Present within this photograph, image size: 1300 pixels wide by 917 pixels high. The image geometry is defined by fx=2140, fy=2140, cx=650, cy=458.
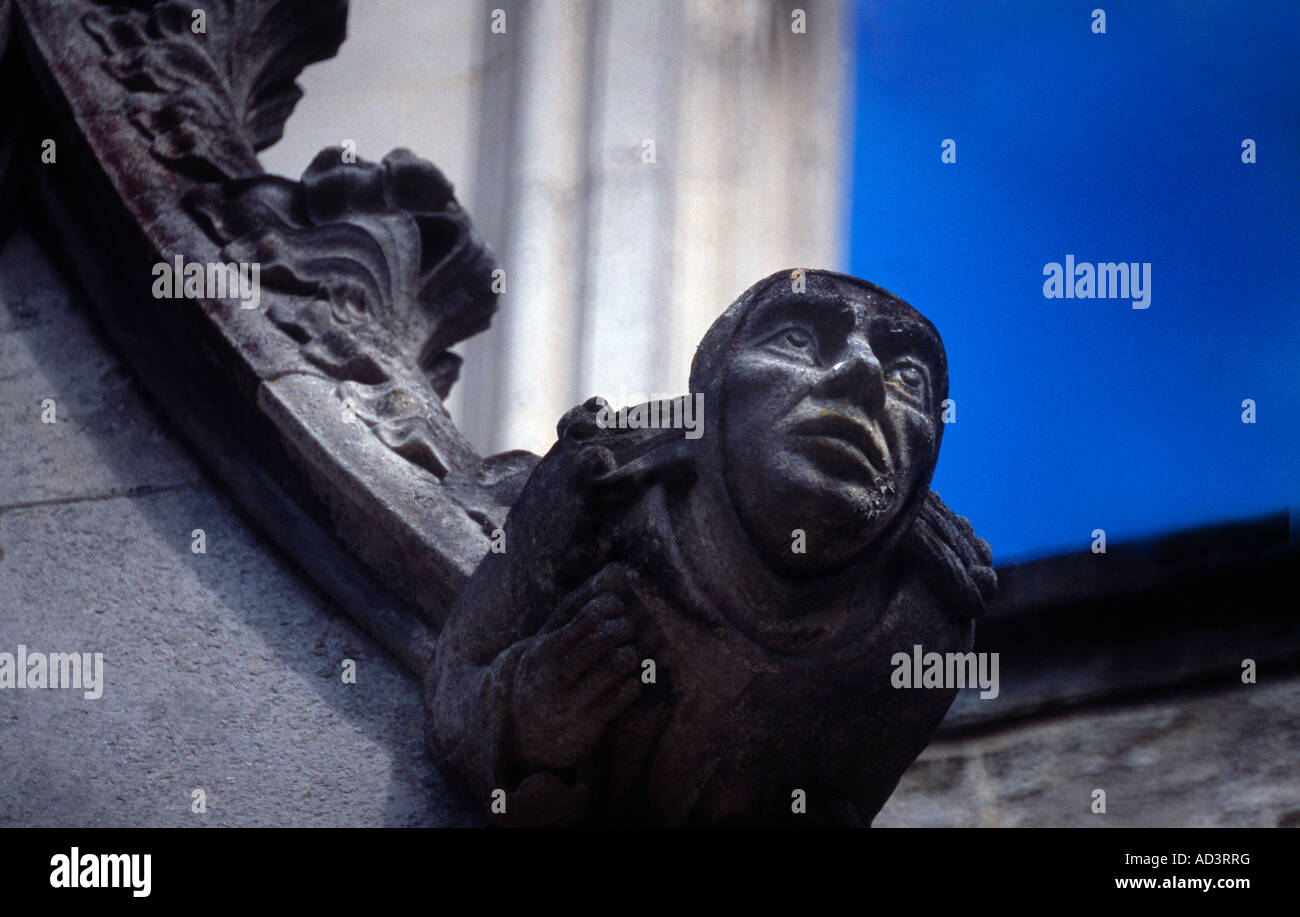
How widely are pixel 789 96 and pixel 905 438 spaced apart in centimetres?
401

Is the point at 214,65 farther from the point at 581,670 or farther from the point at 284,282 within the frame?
the point at 581,670

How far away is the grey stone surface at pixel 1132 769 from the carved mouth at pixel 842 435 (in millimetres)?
1262

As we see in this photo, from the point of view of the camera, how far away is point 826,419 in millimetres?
2260

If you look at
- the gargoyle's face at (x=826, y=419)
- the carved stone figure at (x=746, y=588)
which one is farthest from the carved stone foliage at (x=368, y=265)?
the gargoyle's face at (x=826, y=419)

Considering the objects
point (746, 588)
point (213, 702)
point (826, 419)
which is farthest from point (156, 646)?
point (826, 419)

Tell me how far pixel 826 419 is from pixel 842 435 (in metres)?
0.02

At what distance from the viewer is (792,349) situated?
2.36 metres

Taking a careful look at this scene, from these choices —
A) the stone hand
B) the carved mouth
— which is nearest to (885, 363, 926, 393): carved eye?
the carved mouth

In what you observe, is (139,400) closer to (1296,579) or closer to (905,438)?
(905,438)

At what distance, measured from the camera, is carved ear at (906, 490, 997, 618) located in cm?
240

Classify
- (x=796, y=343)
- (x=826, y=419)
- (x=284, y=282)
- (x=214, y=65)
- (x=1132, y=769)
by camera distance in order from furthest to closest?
(x=214, y=65), (x=1132, y=769), (x=284, y=282), (x=796, y=343), (x=826, y=419)

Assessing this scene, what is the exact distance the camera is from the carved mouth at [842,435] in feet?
7.38

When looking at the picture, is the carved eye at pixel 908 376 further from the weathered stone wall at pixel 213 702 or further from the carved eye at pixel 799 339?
the weathered stone wall at pixel 213 702
